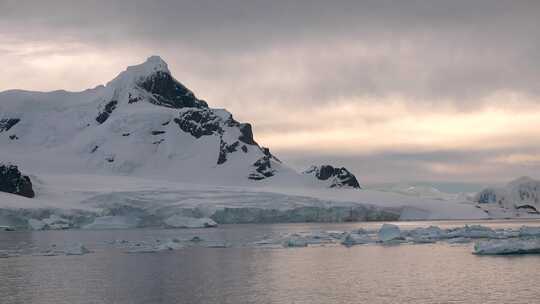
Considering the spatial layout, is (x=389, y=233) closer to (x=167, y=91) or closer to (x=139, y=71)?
(x=167, y=91)

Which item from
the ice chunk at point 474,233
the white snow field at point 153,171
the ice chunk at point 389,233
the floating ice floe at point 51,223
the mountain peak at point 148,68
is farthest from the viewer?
the mountain peak at point 148,68

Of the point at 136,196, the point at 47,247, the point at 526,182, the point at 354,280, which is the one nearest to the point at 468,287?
the point at 354,280

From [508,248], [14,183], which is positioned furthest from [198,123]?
[508,248]

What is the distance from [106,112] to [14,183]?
51957 mm

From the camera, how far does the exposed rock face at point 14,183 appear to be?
291 feet

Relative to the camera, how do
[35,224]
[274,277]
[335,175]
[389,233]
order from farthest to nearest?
[335,175] < [35,224] < [389,233] < [274,277]

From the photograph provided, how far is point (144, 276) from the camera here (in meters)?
34.2

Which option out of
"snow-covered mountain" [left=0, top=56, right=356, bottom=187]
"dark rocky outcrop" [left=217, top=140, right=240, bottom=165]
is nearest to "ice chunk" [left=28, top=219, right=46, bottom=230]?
"snow-covered mountain" [left=0, top=56, right=356, bottom=187]

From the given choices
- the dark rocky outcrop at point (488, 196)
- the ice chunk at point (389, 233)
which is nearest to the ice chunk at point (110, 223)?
the ice chunk at point (389, 233)

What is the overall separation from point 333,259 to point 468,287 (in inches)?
513

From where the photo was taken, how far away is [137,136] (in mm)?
132375

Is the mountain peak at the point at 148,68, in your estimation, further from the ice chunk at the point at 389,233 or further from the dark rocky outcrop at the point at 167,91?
the ice chunk at the point at 389,233

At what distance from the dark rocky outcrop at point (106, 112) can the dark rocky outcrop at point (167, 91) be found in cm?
764

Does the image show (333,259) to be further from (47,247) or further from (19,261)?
(47,247)
